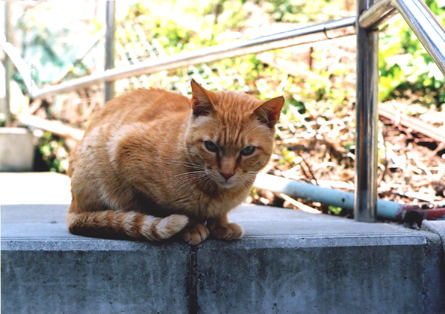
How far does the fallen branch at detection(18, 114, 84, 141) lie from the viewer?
4783mm

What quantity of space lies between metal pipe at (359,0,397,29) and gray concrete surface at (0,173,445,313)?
2.84 feet

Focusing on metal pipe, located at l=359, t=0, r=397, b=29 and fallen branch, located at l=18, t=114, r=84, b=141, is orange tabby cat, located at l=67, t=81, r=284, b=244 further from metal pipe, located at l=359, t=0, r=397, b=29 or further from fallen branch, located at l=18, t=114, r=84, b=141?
fallen branch, located at l=18, t=114, r=84, b=141

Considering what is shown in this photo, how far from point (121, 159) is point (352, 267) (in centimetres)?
94

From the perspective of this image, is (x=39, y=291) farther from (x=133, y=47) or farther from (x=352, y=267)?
(x=133, y=47)

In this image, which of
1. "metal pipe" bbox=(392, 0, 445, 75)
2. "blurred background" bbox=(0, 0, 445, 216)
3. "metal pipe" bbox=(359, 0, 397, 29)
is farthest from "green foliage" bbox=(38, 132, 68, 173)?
"metal pipe" bbox=(392, 0, 445, 75)

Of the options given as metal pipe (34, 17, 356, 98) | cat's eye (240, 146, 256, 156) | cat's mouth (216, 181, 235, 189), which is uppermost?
metal pipe (34, 17, 356, 98)

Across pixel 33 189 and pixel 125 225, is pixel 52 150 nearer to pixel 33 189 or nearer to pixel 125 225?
pixel 33 189

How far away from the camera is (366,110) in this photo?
1.99 meters

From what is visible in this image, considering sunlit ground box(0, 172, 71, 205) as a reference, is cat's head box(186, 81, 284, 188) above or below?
above

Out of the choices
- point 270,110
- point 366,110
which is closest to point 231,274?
point 270,110

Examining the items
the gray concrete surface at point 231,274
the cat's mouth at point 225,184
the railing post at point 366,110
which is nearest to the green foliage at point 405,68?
the railing post at point 366,110

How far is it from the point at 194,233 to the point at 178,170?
0.80 feet

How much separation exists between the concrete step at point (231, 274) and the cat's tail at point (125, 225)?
1.8 inches

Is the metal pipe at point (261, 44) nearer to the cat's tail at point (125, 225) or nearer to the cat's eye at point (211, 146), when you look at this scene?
the cat's eye at point (211, 146)
